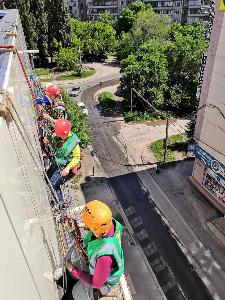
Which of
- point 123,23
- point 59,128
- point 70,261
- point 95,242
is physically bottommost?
point 123,23

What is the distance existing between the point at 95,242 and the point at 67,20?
58290mm

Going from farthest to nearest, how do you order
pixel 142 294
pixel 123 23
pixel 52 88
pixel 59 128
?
pixel 123 23 < pixel 142 294 < pixel 52 88 < pixel 59 128

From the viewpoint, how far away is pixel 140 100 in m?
40.9

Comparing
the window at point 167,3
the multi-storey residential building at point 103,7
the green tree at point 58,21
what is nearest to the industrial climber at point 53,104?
the green tree at point 58,21

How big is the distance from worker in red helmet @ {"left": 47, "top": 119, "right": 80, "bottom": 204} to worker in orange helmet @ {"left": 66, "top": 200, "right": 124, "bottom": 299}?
2765 mm

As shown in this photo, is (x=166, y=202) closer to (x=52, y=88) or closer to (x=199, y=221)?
(x=199, y=221)

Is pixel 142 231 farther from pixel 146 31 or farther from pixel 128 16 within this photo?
pixel 128 16

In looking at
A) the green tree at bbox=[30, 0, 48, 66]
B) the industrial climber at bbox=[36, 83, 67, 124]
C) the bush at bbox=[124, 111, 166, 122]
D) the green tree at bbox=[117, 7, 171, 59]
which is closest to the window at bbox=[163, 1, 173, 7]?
the green tree at bbox=[117, 7, 171, 59]

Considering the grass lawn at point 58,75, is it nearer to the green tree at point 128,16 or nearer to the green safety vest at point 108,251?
the green tree at point 128,16

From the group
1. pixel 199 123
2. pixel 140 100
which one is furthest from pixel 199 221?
pixel 140 100

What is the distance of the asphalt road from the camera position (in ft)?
59.8

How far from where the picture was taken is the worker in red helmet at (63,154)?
8023 millimetres

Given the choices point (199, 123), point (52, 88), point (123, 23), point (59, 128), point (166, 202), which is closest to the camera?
point (59, 128)

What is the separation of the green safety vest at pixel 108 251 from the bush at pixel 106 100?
125ft
